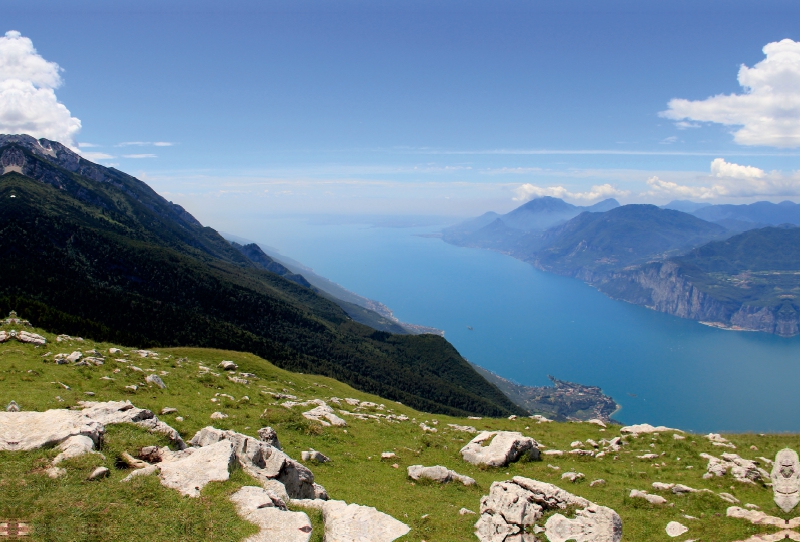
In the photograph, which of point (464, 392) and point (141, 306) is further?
point (464, 392)

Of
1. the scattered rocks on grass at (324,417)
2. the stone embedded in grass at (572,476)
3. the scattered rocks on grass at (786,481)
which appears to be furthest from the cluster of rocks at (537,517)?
the scattered rocks on grass at (324,417)

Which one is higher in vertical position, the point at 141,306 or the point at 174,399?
the point at 174,399

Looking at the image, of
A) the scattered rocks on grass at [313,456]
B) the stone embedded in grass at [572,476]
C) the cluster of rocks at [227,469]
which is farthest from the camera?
the scattered rocks on grass at [313,456]

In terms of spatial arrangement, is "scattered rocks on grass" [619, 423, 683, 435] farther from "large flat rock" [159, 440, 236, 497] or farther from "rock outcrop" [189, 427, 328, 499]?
"large flat rock" [159, 440, 236, 497]

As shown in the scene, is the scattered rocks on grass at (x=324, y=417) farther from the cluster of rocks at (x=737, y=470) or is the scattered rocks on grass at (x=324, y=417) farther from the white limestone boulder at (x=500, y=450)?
the cluster of rocks at (x=737, y=470)

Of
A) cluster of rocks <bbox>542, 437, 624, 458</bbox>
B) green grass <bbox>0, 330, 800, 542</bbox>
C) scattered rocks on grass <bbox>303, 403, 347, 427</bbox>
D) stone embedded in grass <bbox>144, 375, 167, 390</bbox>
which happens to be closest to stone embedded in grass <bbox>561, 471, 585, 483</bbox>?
green grass <bbox>0, 330, 800, 542</bbox>

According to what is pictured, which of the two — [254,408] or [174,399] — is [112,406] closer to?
[174,399]

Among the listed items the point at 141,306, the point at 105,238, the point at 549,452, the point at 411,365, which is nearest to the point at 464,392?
the point at 411,365

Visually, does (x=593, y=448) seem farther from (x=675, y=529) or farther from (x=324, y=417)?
(x=324, y=417)
